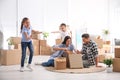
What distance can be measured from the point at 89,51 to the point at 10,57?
1892 mm

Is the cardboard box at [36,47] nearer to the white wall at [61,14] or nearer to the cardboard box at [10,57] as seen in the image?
the white wall at [61,14]

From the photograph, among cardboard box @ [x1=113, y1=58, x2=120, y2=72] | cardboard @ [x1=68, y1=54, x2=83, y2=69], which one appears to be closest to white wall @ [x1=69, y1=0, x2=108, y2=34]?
cardboard @ [x1=68, y1=54, x2=83, y2=69]

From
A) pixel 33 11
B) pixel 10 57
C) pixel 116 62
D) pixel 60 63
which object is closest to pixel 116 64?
pixel 116 62

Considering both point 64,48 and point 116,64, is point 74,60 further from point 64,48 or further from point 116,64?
point 116,64

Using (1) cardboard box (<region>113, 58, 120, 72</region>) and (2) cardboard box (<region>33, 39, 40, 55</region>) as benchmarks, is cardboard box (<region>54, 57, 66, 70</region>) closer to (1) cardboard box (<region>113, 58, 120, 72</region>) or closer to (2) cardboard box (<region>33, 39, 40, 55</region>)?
(1) cardboard box (<region>113, 58, 120, 72</region>)

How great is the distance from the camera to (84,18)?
10.1 m

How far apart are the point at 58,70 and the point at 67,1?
4.83 meters

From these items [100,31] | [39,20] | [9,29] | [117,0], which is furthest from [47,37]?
[117,0]

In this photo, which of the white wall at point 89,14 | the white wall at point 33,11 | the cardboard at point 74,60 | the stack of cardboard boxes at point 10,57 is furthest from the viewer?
the white wall at point 89,14

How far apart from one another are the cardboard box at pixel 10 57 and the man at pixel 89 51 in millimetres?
1636

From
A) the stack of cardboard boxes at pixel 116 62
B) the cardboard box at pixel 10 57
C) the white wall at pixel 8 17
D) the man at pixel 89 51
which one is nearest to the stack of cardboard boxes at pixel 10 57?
the cardboard box at pixel 10 57

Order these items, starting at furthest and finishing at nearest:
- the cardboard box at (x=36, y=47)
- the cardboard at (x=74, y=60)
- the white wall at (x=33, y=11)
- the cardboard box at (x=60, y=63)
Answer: the white wall at (x=33, y=11), the cardboard box at (x=36, y=47), the cardboard at (x=74, y=60), the cardboard box at (x=60, y=63)

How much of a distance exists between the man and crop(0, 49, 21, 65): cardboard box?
164 cm

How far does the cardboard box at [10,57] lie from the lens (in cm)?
630
